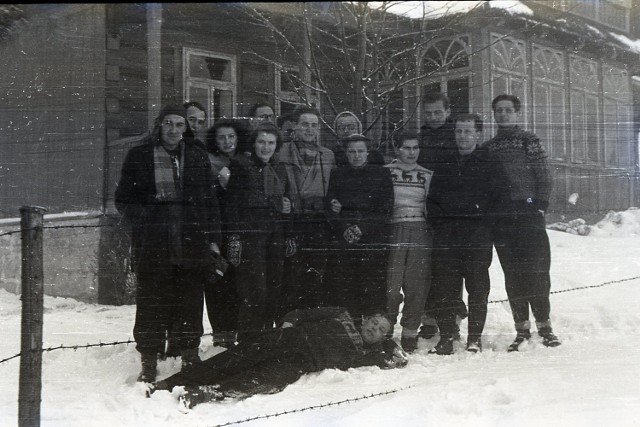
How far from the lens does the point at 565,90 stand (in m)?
1.78

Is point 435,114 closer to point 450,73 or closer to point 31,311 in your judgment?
point 450,73

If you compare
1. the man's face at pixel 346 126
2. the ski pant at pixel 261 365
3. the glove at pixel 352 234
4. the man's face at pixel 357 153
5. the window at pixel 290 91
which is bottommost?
the ski pant at pixel 261 365

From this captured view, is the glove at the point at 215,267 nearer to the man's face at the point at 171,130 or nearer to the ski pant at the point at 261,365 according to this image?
the ski pant at the point at 261,365

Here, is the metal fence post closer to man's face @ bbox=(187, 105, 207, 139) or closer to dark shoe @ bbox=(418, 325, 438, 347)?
man's face @ bbox=(187, 105, 207, 139)

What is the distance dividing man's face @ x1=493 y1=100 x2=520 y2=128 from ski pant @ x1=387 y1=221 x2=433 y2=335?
0.43 meters

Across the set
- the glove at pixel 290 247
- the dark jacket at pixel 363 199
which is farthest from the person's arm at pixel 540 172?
the glove at pixel 290 247

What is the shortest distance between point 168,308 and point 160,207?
1.15 ft

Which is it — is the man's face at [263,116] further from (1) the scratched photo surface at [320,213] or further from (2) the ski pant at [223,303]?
(2) the ski pant at [223,303]

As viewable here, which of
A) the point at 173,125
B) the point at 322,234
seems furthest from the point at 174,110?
the point at 322,234

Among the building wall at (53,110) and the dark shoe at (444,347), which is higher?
the building wall at (53,110)

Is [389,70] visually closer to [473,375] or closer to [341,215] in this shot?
[341,215]

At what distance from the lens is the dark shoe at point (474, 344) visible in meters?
1.84

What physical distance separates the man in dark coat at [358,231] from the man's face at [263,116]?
0.88 ft

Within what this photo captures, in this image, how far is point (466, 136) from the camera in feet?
5.82
